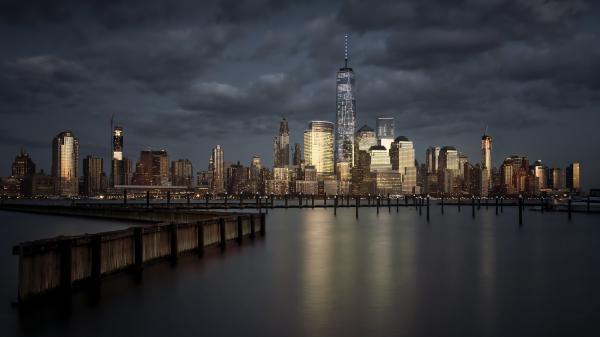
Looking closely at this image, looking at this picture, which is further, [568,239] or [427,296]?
[568,239]

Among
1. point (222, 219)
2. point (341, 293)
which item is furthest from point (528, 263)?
point (222, 219)

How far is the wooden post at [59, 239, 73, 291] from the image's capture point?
65.5 ft

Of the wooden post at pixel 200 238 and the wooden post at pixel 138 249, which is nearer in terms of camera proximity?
the wooden post at pixel 138 249

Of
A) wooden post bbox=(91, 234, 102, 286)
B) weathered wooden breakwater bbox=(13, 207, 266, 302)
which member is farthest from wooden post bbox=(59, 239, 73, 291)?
wooden post bbox=(91, 234, 102, 286)

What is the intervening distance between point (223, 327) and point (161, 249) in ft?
42.2

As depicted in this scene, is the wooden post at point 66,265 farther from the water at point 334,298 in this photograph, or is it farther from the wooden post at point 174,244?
the wooden post at point 174,244

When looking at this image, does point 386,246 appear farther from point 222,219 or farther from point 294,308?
point 294,308

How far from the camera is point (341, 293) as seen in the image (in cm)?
2492

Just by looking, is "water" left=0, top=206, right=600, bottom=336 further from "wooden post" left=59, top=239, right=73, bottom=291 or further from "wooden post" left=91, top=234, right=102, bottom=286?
"wooden post" left=59, top=239, right=73, bottom=291

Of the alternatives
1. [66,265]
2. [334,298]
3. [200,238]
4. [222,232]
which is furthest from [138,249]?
[222,232]

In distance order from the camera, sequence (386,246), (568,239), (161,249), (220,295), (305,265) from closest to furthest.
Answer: (220,295) < (161,249) < (305,265) < (386,246) < (568,239)

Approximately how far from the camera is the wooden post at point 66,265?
20.0 meters

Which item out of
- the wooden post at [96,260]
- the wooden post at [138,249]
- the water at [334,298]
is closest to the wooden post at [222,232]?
the water at [334,298]

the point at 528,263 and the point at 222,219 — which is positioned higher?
the point at 222,219
